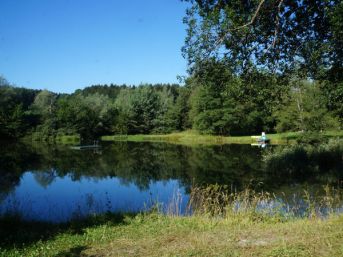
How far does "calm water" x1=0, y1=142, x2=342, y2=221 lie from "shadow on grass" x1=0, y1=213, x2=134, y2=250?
6.27ft

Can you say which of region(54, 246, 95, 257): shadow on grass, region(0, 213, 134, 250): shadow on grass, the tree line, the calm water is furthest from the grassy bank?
region(54, 246, 95, 257): shadow on grass

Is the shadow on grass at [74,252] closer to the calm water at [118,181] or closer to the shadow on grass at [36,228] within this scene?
the shadow on grass at [36,228]

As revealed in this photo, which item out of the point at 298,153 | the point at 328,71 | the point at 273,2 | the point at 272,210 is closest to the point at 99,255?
the point at 272,210

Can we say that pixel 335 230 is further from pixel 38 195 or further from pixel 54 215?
pixel 38 195

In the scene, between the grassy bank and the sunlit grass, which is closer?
the sunlit grass

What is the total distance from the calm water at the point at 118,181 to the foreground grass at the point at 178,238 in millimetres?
3010

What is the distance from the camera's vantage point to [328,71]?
12.0 meters

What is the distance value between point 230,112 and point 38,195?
145 feet

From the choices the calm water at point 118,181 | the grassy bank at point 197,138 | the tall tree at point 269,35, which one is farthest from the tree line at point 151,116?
the tall tree at point 269,35

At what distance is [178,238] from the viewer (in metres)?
7.49

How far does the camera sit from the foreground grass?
631 centimetres

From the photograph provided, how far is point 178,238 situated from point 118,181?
1633cm

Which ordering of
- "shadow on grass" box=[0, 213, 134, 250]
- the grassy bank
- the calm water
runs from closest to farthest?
"shadow on grass" box=[0, 213, 134, 250]
the calm water
the grassy bank

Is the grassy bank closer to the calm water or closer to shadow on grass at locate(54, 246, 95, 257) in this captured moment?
the calm water
